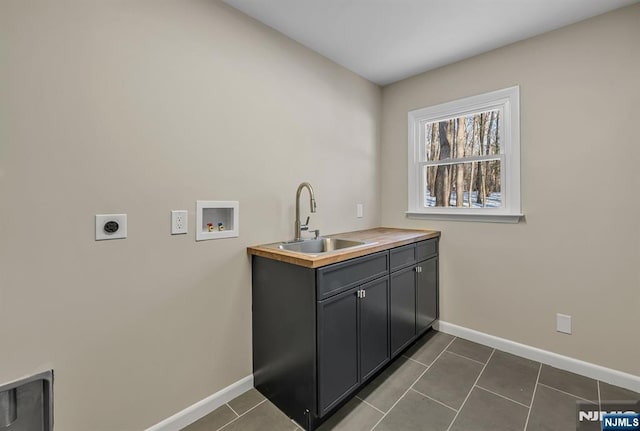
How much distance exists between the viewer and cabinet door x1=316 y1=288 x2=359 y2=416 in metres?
1.51

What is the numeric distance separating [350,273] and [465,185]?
63.3 inches

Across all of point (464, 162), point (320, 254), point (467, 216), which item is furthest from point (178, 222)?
point (464, 162)

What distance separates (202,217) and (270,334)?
0.83m

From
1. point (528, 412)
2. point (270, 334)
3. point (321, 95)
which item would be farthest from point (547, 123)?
point (270, 334)

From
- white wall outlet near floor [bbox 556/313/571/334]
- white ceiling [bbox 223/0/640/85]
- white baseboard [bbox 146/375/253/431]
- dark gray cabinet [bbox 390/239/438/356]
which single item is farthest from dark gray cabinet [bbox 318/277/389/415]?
white ceiling [bbox 223/0/640/85]

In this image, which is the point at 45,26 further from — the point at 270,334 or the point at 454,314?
the point at 454,314

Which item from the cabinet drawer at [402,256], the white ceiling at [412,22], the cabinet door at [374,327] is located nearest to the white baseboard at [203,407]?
the cabinet door at [374,327]

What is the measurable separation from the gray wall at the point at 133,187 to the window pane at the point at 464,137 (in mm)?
1495

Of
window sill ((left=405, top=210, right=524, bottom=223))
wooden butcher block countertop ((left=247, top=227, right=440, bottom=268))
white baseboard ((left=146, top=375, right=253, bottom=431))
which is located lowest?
white baseboard ((left=146, top=375, right=253, bottom=431))

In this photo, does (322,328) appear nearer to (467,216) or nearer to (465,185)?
(467,216)

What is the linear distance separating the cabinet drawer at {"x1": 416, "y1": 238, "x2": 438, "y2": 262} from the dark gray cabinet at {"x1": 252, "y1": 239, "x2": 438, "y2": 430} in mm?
297

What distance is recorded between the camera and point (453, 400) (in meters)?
1.75

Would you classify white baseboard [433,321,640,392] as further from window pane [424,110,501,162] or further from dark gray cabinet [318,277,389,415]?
window pane [424,110,501,162]

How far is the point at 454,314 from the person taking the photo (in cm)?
260
